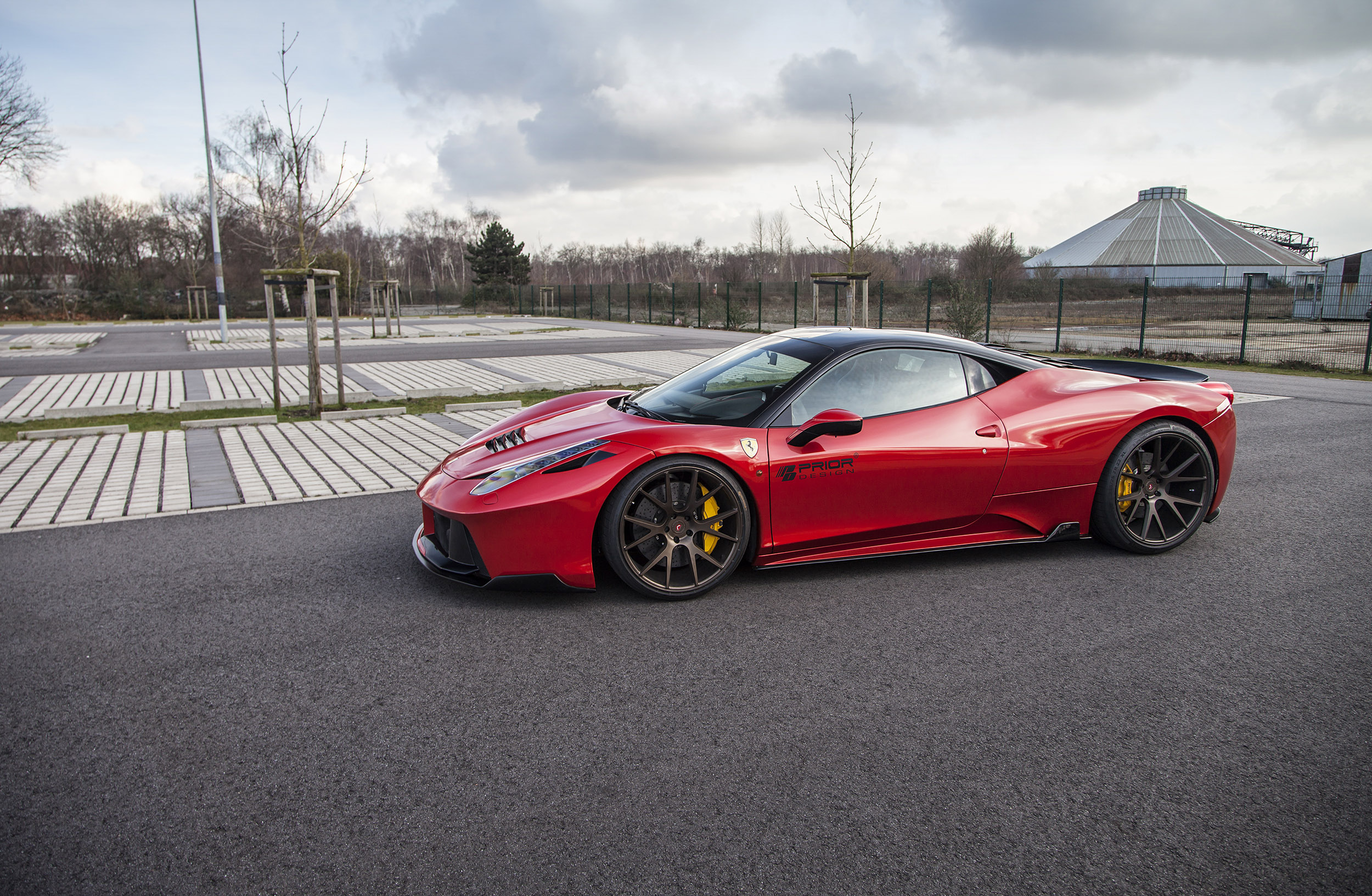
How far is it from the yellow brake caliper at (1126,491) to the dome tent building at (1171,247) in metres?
75.4

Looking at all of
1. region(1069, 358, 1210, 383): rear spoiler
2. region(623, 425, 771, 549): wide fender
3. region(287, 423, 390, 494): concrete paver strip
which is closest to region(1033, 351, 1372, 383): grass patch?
region(1069, 358, 1210, 383): rear spoiler

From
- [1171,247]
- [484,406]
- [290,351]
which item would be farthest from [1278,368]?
[1171,247]

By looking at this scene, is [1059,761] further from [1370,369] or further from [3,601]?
[1370,369]

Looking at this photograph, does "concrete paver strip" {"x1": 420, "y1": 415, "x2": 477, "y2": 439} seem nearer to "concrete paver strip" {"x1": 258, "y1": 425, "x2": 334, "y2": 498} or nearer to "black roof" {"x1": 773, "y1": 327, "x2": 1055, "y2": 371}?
"concrete paver strip" {"x1": 258, "y1": 425, "x2": 334, "y2": 498}

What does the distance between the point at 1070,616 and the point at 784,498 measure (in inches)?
54.4

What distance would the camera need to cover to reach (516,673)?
10.5 ft

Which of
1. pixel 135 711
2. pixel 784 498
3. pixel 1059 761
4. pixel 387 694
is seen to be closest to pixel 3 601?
pixel 135 711

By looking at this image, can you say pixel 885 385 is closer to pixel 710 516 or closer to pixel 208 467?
pixel 710 516

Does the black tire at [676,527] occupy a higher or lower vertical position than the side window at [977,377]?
lower

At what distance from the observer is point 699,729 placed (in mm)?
2777

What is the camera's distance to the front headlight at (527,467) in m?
3.81

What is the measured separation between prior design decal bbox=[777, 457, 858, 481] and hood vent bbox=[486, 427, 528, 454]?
1357 millimetres

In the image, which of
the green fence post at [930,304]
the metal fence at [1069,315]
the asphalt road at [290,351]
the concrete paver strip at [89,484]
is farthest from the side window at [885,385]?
the green fence post at [930,304]

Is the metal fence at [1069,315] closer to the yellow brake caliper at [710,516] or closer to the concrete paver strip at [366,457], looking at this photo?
the concrete paver strip at [366,457]
